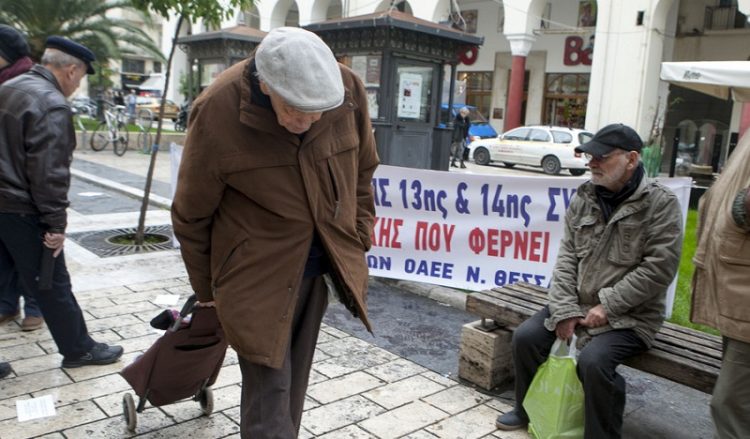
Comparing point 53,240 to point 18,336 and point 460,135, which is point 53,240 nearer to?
point 18,336

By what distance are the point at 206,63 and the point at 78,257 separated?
6.42m

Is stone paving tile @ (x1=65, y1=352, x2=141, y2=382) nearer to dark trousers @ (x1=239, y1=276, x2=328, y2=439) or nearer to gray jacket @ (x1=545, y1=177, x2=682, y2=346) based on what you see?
dark trousers @ (x1=239, y1=276, x2=328, y2=439)

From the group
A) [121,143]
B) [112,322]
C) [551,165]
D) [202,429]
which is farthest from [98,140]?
[202,429]

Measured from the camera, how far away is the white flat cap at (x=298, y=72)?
198 centimetres

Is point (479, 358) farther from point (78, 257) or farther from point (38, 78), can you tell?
point (78, 257)

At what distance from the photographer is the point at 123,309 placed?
191 inches

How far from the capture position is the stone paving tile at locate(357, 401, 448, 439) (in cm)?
329

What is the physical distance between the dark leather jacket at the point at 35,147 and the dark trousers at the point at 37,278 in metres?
0.09

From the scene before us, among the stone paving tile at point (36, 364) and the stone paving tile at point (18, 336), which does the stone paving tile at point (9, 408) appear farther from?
the stone paving tile at point (18, 336)

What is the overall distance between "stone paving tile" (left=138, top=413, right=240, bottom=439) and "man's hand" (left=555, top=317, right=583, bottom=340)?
1663mm

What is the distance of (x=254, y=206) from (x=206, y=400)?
4.81 feet

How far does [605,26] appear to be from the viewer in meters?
20.9

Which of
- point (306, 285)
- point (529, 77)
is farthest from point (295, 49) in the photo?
point (529, 77)

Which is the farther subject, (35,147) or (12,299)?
(12,299)
